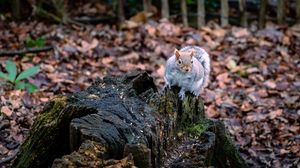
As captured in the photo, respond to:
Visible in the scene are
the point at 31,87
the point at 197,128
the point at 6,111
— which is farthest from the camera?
the point at 31,87

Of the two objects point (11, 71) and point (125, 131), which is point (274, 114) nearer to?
point (11, 71)

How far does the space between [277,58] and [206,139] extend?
4.41 m

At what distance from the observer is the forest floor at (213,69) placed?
5.56 metres

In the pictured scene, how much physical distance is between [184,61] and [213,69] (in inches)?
109

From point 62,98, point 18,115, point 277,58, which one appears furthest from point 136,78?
point 277,58

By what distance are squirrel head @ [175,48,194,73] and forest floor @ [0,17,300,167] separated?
121 cm

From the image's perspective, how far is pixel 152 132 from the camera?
345cm

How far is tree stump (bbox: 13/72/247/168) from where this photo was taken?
3077mm

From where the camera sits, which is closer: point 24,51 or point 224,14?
point 24,51

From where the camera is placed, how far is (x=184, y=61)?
4.81 metres

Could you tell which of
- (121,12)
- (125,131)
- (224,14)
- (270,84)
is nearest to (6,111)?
(125,131)

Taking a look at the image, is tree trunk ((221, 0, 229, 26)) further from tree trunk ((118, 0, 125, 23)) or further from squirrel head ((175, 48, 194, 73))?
squirrel head ((175, 48, 194, 73))

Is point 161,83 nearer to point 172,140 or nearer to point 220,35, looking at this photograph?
point 220,35

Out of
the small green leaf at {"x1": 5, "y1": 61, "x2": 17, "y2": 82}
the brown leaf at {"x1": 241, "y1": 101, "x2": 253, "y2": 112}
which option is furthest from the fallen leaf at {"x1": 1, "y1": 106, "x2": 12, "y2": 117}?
the brown leaf at {"x1": 241, "y1": 101, "x2": 253, "y2": 112}
